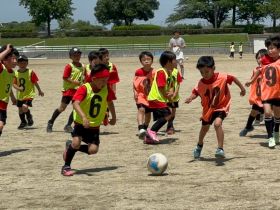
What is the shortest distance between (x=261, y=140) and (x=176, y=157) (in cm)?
216

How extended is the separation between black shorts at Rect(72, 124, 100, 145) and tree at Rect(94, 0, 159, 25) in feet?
368

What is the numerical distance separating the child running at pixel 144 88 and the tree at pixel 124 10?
10877 cm

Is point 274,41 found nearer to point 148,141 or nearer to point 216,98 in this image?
point 216,98

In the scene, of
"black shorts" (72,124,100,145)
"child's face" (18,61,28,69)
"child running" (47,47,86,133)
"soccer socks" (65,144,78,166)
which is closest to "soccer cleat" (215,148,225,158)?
"black shorts" (72,124,100,145)

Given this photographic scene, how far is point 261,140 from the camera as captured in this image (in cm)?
1080

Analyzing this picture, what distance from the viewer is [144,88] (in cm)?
1158

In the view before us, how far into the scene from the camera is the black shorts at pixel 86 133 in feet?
27.4

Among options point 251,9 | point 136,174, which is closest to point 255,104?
point 136,174

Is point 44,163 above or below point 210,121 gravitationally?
below

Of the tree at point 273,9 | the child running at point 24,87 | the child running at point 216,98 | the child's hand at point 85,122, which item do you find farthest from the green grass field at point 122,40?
the child's hand at point 85,122

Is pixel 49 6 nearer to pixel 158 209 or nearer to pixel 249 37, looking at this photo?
pixel 249 37

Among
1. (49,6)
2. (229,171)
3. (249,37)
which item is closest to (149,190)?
(229,171)

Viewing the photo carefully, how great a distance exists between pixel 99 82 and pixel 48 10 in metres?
82.3

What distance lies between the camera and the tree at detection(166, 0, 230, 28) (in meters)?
115
